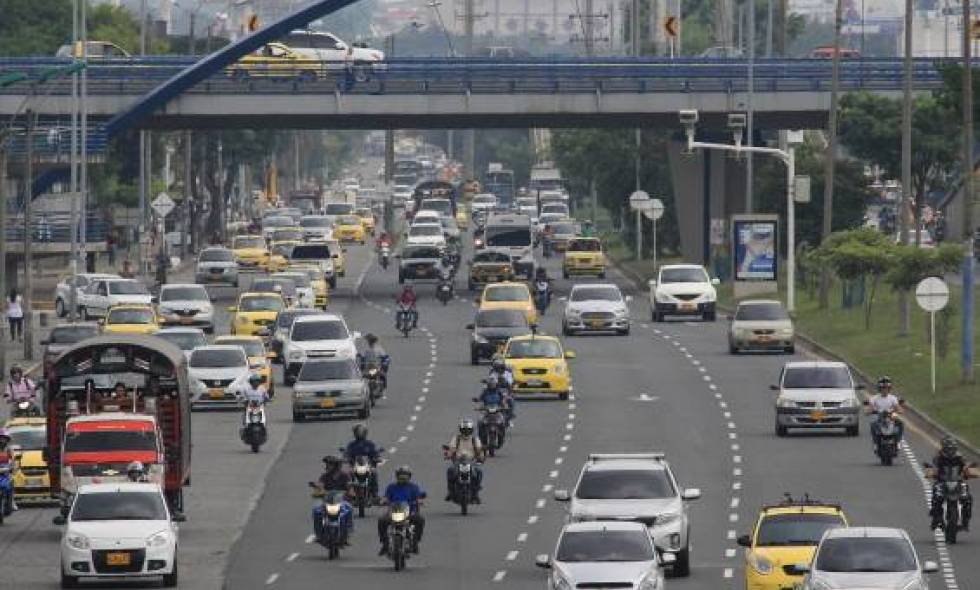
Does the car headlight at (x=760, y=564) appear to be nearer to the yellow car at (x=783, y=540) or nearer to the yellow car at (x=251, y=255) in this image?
the yellow car at (x=783, y=540)

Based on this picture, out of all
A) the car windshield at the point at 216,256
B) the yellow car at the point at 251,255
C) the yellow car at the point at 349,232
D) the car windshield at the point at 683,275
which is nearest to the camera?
the car windshield at the point at 683,275

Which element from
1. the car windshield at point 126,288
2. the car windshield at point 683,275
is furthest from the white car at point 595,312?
the car windshield at point 126,288

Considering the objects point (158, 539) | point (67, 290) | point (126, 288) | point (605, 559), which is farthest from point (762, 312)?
point (605, 559)

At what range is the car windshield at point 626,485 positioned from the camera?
137ft

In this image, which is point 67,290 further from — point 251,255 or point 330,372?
point 330,372

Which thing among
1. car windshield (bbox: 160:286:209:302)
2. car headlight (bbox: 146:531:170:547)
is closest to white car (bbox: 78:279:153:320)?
car windshield (bbox: 160:286:209:302)

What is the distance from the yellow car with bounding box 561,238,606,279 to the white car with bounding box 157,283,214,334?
29936 mm

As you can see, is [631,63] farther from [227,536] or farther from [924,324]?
[227,536]

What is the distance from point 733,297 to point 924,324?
17.4 meters

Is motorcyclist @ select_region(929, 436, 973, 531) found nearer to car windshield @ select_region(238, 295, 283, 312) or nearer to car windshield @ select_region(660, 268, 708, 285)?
car windshield @ select_region(238, 295, 283, 312)

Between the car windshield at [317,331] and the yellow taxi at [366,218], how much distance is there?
8495 cm

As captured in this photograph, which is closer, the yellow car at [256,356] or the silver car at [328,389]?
the silver car at [328,389]

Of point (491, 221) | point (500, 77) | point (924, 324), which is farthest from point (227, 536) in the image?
point (491, 221)

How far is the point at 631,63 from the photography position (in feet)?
356
